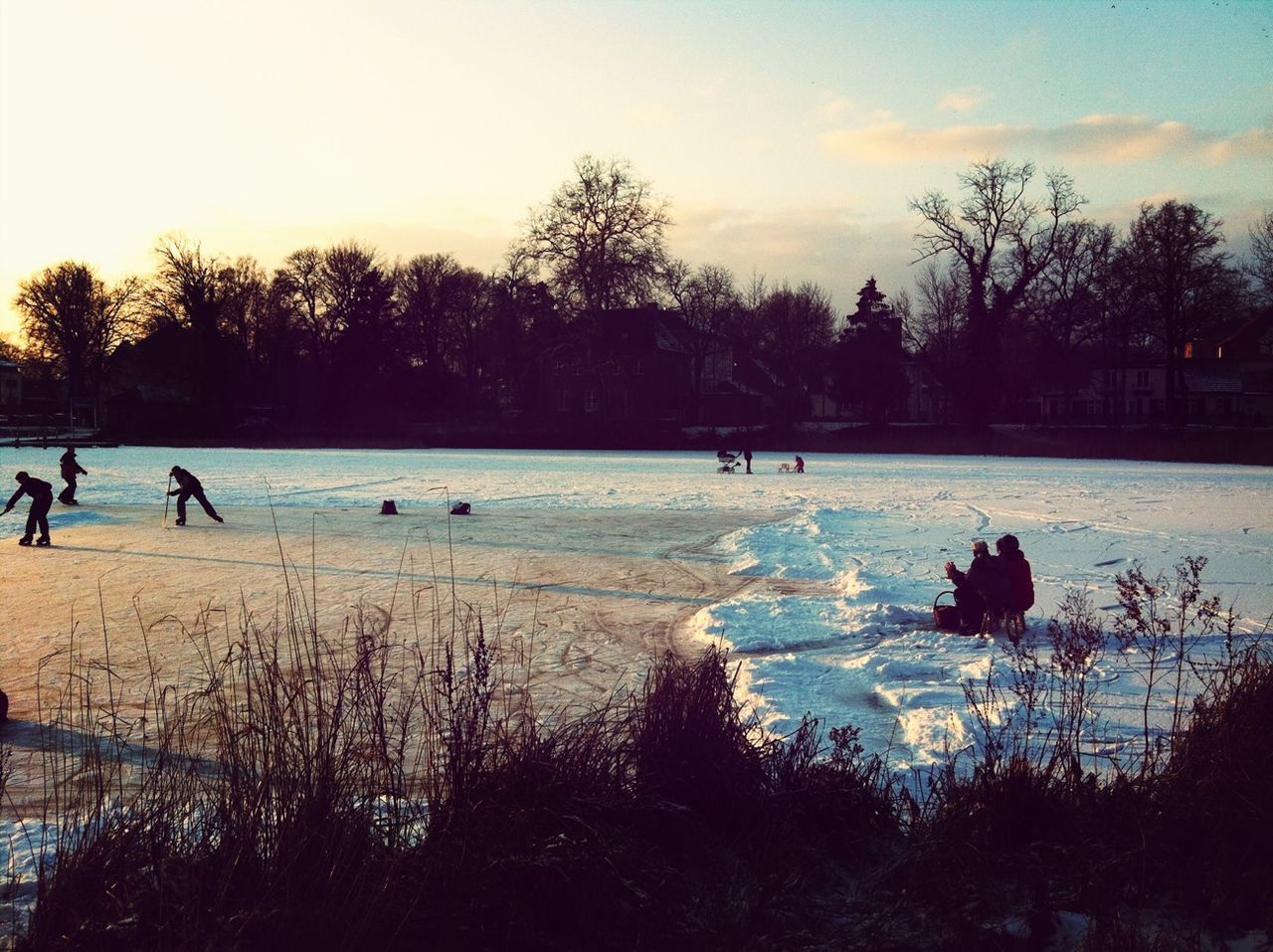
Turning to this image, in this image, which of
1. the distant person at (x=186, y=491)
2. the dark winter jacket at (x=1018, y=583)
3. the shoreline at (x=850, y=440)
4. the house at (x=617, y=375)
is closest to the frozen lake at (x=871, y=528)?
the dark winter jacket at (x=1018, y=583)

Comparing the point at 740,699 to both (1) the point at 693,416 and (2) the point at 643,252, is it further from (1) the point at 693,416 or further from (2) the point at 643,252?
(1) the point at 693,416

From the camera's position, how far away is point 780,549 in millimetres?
16797

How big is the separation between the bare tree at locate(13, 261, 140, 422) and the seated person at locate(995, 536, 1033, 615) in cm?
7732

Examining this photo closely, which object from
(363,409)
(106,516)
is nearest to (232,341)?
(363,409)

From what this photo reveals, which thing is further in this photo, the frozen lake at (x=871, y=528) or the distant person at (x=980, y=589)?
the distant person at (x=980, y=589)

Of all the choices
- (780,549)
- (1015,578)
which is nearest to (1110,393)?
(780,549)

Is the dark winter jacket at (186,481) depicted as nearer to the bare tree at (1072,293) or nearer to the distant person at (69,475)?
the distant person at (69,475)

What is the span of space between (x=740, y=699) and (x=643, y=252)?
51561mm

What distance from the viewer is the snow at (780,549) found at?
8.57 metres

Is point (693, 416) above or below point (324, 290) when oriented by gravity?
below

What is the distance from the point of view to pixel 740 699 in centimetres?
792

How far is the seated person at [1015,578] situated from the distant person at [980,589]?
46mm

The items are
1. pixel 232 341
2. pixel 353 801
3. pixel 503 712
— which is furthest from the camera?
pixel 232 341

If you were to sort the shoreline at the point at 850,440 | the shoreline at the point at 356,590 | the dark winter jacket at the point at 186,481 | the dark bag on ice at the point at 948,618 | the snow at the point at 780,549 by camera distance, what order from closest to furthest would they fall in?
1. the snow at the point at 780,549
2. the shoreline at the point at 356,590
3. the dark bag on ice at the point at 948,618
4. the dark winter jacket at the point at 186,481
5. the shoreline at the point at 850,440
